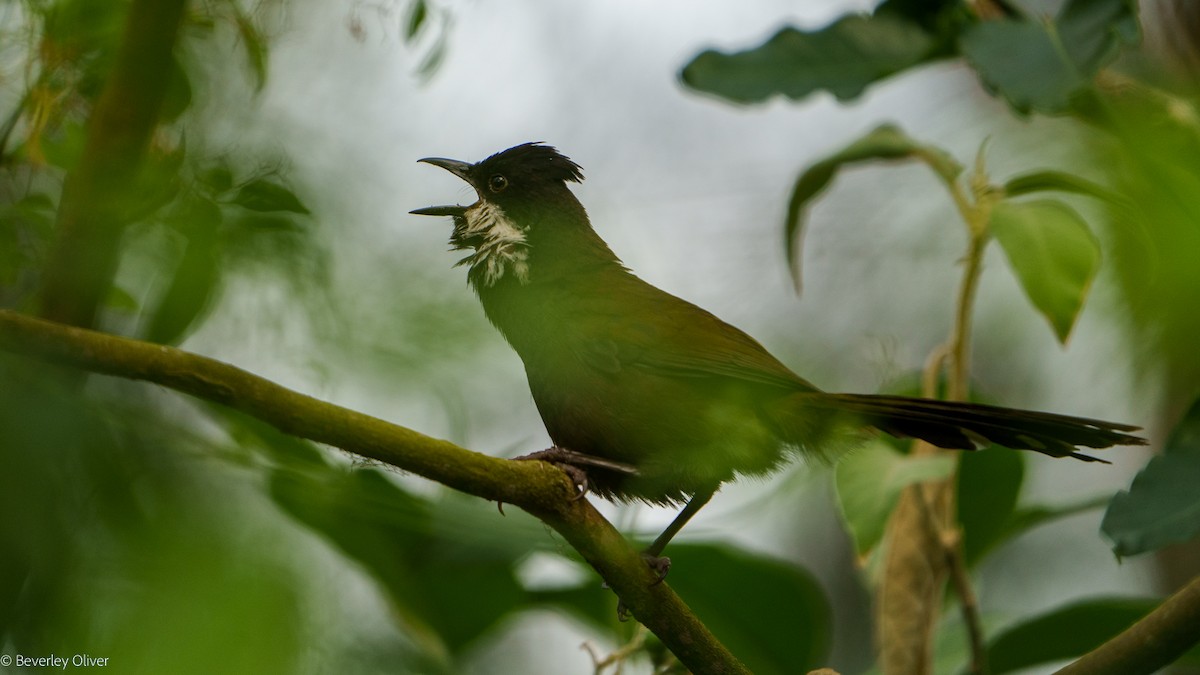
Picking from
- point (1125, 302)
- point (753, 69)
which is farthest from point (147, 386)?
point (753, 69)

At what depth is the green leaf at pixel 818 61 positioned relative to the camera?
286cm

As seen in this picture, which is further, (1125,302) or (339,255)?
(339,255)

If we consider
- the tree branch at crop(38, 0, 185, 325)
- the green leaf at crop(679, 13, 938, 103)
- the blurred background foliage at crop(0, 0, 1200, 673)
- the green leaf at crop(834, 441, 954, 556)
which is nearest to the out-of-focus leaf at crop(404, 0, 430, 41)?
the blurred background foliage at crop(0, 0, 1200, 673)

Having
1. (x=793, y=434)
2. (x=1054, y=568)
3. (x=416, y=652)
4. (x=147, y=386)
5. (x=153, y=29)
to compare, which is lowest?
(x=1054, y=568)

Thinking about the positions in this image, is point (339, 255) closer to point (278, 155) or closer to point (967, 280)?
point (278, 155)

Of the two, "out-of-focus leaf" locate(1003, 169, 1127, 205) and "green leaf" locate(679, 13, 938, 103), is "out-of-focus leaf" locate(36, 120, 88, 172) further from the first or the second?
"green leaf" locate(679, 13, 938, 103)

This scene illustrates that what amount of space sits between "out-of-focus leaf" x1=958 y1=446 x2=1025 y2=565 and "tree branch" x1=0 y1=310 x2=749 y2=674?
1.19m

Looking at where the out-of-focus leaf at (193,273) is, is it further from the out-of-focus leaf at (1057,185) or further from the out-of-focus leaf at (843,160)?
the out-of-focus leaf at (843,160)

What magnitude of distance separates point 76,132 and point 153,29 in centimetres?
26

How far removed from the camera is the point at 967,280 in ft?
7.88

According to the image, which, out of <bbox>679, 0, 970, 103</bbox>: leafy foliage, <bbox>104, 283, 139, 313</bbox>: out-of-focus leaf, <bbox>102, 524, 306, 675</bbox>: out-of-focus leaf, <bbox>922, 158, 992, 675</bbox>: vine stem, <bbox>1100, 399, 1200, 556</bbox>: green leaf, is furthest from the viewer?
<bbox>679, 0, 970, 103</bbox>: leafy foliage

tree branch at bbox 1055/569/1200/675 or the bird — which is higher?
the bird

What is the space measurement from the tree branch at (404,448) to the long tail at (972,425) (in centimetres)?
50

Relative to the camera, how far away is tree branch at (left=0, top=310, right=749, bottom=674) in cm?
103
